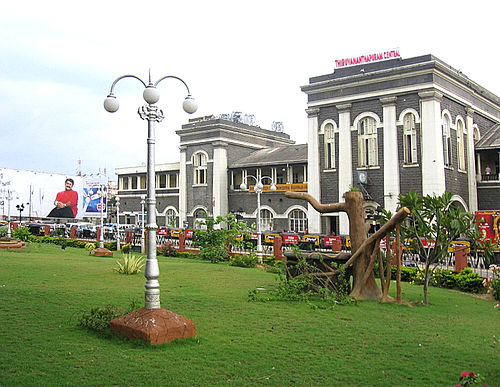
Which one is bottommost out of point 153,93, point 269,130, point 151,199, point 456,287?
point 456,287

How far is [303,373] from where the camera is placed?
5793 millimetres

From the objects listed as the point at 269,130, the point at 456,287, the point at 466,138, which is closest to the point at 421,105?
the point at 466,138

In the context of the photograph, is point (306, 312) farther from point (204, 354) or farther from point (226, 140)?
point (226, 140)

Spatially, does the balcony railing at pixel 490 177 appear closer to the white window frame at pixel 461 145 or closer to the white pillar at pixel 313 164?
the white window frame at pixel 461 145

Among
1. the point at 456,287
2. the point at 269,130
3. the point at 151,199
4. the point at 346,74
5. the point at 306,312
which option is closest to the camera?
the point at 151,199

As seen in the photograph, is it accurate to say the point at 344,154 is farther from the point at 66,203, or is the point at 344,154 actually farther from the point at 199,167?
the point at 66,203

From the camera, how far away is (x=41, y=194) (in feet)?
193

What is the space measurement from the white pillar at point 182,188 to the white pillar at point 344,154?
16.2 m

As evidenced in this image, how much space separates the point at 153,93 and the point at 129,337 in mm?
3642

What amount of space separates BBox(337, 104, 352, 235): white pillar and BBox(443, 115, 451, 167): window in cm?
546

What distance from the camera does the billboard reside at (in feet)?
184

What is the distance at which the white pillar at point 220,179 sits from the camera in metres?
39.4

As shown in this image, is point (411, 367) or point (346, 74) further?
point (346, 74)

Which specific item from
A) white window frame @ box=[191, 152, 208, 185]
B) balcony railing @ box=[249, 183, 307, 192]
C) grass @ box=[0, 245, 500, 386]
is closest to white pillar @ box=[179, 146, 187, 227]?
white window frame @ box=[191, 152, 208, 185]
